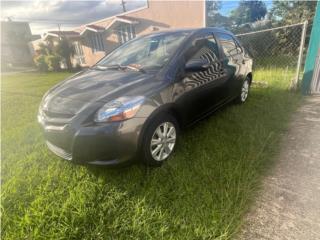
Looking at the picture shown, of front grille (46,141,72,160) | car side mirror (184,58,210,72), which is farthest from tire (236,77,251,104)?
front grille (46,141,72,160)

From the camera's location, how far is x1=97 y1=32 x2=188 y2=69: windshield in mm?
2844

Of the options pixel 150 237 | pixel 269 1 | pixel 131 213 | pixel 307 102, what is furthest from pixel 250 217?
pixel 269 1

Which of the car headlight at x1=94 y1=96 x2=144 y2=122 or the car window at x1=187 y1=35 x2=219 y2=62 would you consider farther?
the car window at x1=187 y1=35 x2=219 y2=62

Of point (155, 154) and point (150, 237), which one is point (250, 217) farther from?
point (155, 154)

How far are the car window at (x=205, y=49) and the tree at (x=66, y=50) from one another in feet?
64.7

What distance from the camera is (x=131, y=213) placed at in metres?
2.04

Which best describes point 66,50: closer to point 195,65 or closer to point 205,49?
point 205,49

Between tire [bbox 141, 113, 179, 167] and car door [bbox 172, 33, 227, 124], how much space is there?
11.0 inches

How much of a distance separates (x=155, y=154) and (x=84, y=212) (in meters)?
0.95

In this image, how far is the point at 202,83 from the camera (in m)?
2.99

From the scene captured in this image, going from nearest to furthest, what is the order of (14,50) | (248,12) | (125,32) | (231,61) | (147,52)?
(147,52)
(231,61)
(248,12)
(125,32)
(14,50)

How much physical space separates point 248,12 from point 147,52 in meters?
15.2

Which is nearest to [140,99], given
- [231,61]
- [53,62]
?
[231,61]

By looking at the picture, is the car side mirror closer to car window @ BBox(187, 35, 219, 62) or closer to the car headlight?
car window @ BBox(187, 35, 219, 62)
